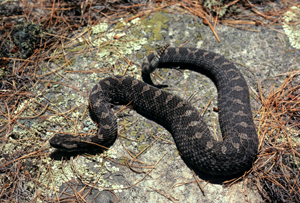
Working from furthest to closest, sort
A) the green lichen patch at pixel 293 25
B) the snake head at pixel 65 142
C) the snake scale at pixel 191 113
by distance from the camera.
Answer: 1. the green lichen patch at pixel 293 25
2. the snake head at pixel 65 142
3. the snake scale at pixel 191 113

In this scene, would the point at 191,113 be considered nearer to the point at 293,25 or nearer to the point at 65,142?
the point at 65,142

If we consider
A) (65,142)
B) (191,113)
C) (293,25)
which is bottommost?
(65,142)

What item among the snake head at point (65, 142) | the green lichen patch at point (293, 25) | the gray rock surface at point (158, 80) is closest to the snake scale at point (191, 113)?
the snake head at point (65, 142)

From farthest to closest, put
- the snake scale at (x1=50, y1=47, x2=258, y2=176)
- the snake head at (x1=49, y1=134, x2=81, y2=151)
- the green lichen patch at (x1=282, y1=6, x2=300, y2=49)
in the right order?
1. the green lichen patch at (x1=282, y1=6, x2=300, y2=49)
2. the snake head at (x1=49, y1=134, x2=81, y2=151)
3. the snake scale at (x1=50, y1=47, x2=258, y2=176)

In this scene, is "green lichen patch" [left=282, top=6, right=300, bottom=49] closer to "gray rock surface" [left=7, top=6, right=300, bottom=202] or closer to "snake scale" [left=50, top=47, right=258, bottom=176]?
"gray rock surface" [left=7, top=6, right=300, bottom=202]

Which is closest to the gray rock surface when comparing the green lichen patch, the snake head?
the green lichen patch

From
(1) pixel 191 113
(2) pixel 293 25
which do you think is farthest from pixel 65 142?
(2) pixel 293 25

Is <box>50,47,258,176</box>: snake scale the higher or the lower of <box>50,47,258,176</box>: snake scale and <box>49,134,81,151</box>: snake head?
the higher

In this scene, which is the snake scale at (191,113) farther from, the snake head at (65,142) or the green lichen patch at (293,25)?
the green lichen patch at (293,25)
